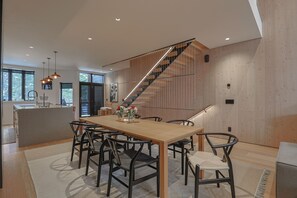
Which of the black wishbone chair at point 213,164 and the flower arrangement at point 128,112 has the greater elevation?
the flower arrangement at point 128,112

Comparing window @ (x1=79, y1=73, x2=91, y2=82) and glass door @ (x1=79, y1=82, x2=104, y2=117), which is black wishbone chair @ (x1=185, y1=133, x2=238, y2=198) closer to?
glass door @ (x1=79, y1=82, x2=104, y2=117)

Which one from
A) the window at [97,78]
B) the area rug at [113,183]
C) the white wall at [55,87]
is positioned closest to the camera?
the area rug at [113,183]

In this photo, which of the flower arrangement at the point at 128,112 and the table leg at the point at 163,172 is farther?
the flower arrangement at the point at 128,112

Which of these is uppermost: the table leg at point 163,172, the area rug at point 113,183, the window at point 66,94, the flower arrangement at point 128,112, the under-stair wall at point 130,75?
the under-stair wall at point 130,75

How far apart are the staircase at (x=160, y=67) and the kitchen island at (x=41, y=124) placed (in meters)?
2.69

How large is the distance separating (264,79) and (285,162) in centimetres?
287

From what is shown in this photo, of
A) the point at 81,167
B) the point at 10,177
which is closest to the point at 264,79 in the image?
the point at 81,167

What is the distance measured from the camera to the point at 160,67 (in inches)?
233

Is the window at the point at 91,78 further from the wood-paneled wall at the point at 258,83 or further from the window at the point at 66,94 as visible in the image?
the wood-paneled wall at the point at 258,83

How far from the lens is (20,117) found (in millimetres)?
3992

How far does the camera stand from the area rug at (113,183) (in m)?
2.04

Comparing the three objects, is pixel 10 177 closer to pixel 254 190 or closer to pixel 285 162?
pixel 254 190

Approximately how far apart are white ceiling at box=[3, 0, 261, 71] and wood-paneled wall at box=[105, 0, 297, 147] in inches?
17.7

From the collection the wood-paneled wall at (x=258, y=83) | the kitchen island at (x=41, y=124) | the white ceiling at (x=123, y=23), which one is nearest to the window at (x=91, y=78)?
the white ceiling at (x=123, y=23)
